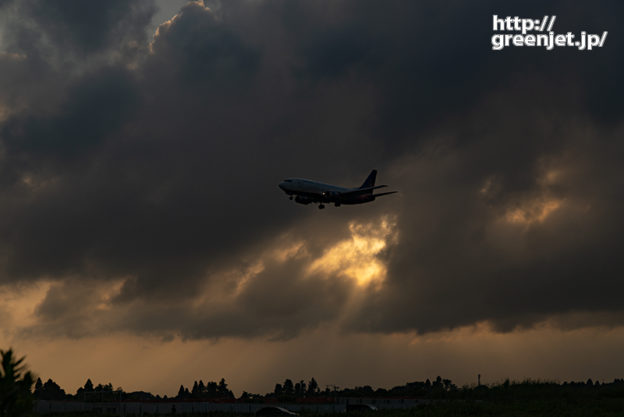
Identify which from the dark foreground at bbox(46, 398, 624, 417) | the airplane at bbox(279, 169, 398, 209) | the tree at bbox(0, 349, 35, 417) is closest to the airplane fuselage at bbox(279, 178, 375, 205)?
the airplane at bbox(279, 169, 398, 209)

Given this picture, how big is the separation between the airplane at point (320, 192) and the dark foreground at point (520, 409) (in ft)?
151

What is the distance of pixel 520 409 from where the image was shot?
267 feet

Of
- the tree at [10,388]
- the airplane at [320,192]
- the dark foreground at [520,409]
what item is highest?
the airplane at [320,192]

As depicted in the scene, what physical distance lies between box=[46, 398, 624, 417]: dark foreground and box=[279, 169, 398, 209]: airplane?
151 ft

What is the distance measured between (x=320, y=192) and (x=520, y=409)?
55.7m

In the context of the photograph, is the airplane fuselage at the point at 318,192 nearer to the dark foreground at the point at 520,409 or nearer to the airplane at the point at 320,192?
the airplane at the point at 320,192

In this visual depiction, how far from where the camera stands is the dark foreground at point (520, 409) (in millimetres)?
77188

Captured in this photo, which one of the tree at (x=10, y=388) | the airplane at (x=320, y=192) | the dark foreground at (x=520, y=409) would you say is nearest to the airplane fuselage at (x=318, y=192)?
the airplane at (x=320, y=192)

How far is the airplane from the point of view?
12569 centimetres

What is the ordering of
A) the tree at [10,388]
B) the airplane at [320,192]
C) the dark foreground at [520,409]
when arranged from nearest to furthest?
1. the tree at [10,388]
2. the dark foreground at [520,409]
3. the airplane at [320,192]

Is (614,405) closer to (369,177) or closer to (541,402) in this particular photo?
(541,402)

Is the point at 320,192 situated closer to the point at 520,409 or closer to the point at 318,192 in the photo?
the point at 318,192

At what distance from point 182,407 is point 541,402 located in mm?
57821

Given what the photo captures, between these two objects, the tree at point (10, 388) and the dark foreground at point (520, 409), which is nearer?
the tree at point (10, 388)
